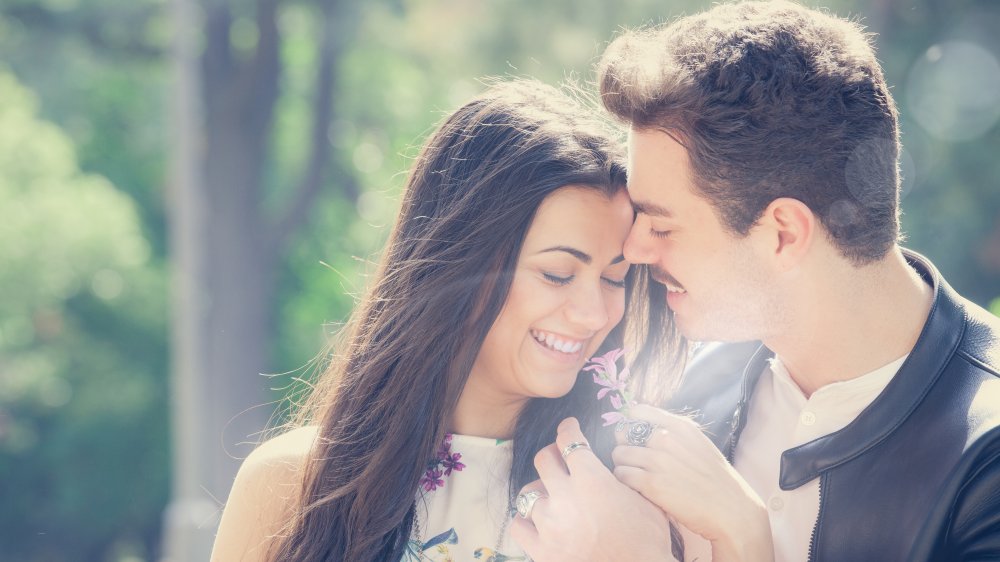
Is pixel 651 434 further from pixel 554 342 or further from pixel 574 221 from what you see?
pixel 574 221

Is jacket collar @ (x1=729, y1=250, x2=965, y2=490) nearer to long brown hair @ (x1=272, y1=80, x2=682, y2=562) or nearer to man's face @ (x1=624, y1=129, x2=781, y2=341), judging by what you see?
man's face @ (x1=624, y1=129, x2=781, y2=341)

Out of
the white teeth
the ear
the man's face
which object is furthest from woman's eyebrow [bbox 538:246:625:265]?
the ear

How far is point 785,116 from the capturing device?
9.20ft

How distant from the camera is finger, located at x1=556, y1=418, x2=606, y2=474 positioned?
264 cm

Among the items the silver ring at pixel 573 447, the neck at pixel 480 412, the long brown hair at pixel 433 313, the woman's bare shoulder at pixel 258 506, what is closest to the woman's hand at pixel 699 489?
the silver ring at pixel 573 447

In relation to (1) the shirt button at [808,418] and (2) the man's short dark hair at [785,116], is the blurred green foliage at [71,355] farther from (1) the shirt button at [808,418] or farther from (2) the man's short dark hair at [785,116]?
(1) the shirt button at [808,418]

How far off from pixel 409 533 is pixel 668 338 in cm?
106

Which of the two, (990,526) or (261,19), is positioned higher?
(261,19)

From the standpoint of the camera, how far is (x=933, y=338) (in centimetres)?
266

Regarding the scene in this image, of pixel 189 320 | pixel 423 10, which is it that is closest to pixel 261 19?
pixel 423 10

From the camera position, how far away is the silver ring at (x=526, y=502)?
2.75 metres

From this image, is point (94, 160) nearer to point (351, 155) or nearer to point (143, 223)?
point (143, 223)

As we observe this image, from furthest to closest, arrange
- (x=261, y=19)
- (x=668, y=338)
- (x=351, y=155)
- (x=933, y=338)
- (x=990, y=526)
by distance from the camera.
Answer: (x=351, y=155)
(x=261, y=19)
(x=668, y=338)
(x=933, y=338)
(x=990, y=526)

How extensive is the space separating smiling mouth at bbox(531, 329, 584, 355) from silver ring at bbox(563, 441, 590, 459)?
0.30 meters
